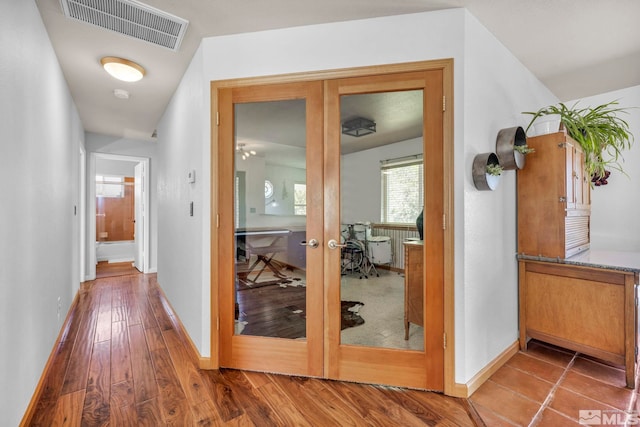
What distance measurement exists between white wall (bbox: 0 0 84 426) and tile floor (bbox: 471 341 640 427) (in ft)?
8.34

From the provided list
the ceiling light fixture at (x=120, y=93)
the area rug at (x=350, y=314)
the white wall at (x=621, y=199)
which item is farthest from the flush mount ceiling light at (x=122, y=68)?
the white wall at (x=621, y=199)

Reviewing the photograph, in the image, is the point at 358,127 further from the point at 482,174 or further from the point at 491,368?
the point at 491,368

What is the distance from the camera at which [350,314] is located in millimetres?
2104

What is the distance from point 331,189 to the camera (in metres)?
2.00

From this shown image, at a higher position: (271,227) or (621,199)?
(621,199)

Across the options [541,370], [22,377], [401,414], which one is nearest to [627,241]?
[541,370]

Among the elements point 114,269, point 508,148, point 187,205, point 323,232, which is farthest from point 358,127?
point 114,269

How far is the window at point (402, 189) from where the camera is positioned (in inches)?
78.1

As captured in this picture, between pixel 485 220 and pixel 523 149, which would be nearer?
pixel 485 220

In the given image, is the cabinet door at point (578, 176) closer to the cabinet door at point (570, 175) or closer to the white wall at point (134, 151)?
the cabinet door at point (570, 175)

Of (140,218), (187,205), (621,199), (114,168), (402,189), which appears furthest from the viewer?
(114,168)

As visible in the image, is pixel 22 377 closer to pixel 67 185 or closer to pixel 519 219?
pixel 67 185

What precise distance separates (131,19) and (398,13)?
180cm

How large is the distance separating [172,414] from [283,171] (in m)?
1.64
